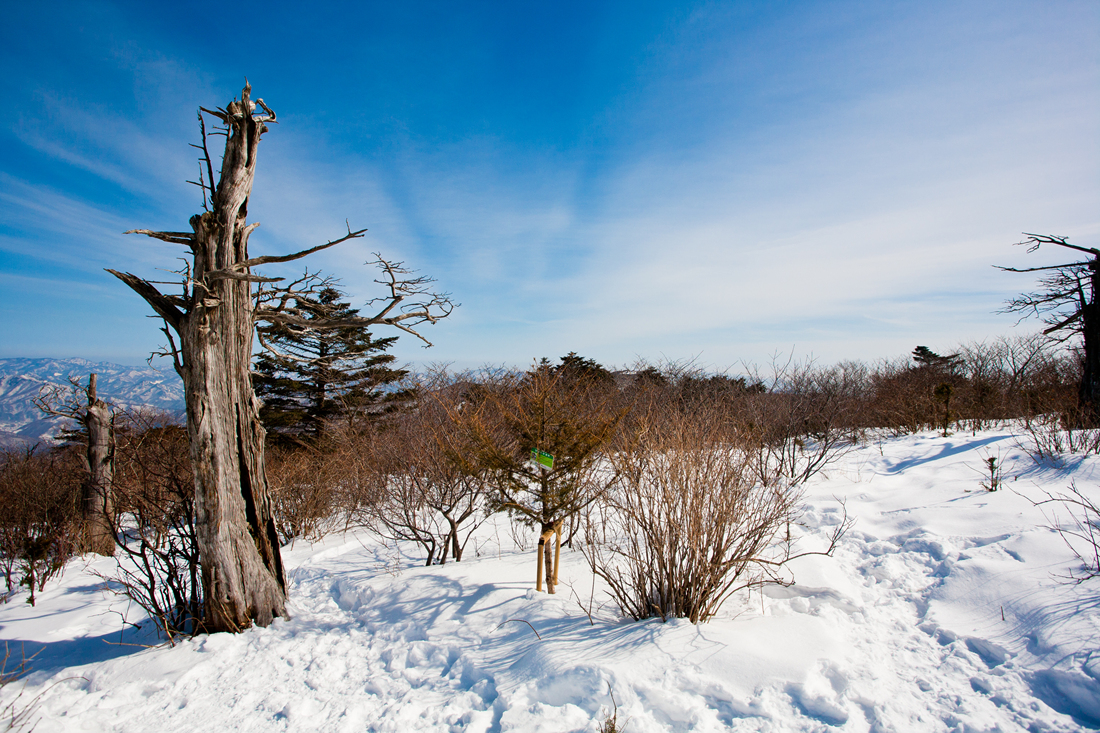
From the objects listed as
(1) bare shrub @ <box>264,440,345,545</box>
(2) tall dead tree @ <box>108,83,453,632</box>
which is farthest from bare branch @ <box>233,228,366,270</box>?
(1) bare shrub @ <box>264,440,345,545</box>

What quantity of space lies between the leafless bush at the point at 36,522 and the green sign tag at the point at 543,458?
8.08 meters

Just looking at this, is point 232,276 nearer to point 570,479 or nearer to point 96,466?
point 570,479

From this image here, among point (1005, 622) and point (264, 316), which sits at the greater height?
point (264, 316)

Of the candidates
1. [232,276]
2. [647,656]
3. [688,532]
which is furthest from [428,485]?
[647,656]

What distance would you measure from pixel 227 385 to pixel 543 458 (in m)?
3.13

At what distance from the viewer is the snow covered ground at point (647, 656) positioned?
8.93ft

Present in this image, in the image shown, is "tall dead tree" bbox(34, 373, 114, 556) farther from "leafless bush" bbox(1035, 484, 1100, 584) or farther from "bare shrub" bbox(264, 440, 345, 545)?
"leafless bush" bbox(1035, 484, 1100, 584)

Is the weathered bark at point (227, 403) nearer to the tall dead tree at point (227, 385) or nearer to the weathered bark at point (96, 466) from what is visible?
the tall dead tree at point (227, 385)

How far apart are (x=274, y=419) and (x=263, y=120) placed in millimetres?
16121

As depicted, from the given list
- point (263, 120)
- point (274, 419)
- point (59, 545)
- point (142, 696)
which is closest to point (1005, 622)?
point (142, 696)

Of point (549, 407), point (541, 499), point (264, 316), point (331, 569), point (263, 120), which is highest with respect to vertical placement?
point (263, 120)

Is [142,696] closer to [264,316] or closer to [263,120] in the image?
[264,316]

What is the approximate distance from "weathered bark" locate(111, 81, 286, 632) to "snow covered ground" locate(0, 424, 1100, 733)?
0.40 meters

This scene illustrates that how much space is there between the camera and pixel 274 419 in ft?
59.5
